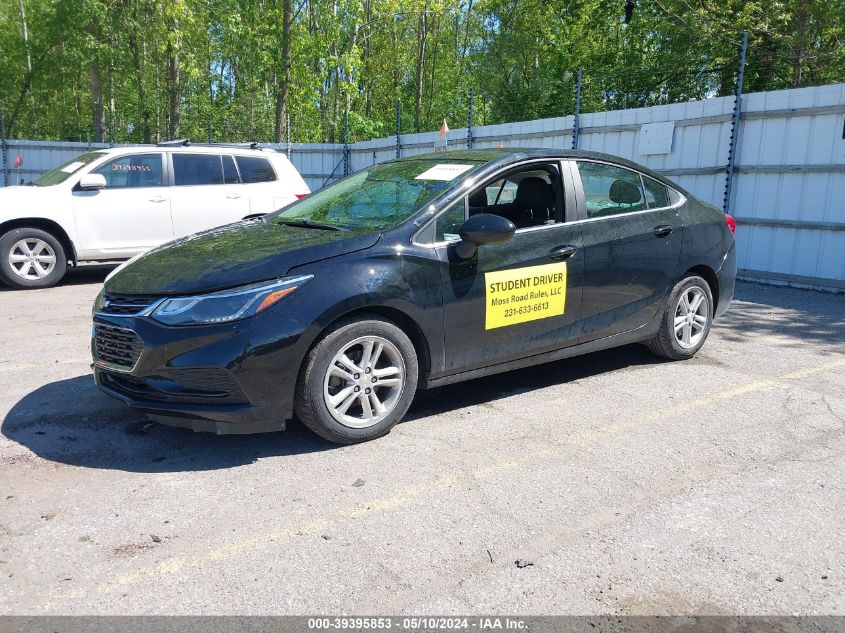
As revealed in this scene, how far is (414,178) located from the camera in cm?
491

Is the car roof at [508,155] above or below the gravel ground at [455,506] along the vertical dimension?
above

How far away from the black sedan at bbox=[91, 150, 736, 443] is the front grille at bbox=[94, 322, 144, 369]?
13 millimetres

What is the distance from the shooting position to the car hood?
388 cm

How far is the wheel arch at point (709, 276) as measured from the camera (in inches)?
231

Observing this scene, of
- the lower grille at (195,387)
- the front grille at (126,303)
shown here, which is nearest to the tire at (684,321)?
the lower grille at (195,387)

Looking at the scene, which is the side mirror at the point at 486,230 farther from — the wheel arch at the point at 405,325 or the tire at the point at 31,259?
the tire at the point at 31,259

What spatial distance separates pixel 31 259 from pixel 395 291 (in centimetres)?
711

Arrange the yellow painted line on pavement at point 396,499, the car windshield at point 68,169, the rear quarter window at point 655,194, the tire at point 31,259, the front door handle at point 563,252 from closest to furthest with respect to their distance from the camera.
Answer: the yellow painted line on pavement at point 396,499 → the front door handle at point 563,252 → the rear quarter window at point 655,194 → the tire at point 31,259 → the car windshield at point 68,169

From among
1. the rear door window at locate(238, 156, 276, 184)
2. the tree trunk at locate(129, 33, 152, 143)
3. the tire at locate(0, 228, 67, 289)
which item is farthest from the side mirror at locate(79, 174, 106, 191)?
the tree trunk at locate(129, 33, 152, 143)

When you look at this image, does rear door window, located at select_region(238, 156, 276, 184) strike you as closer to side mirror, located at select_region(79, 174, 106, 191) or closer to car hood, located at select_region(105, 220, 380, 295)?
side mirror, located at select_region(79, 174, 106, 191)

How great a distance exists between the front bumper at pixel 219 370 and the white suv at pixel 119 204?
629cm

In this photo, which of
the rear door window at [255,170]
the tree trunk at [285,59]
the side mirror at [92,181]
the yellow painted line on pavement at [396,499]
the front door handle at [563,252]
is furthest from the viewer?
the tree trunk at [285,59]

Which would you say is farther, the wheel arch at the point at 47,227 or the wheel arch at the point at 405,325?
the wheel arch at the point at 47,227

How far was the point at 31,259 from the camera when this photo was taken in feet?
30.8
